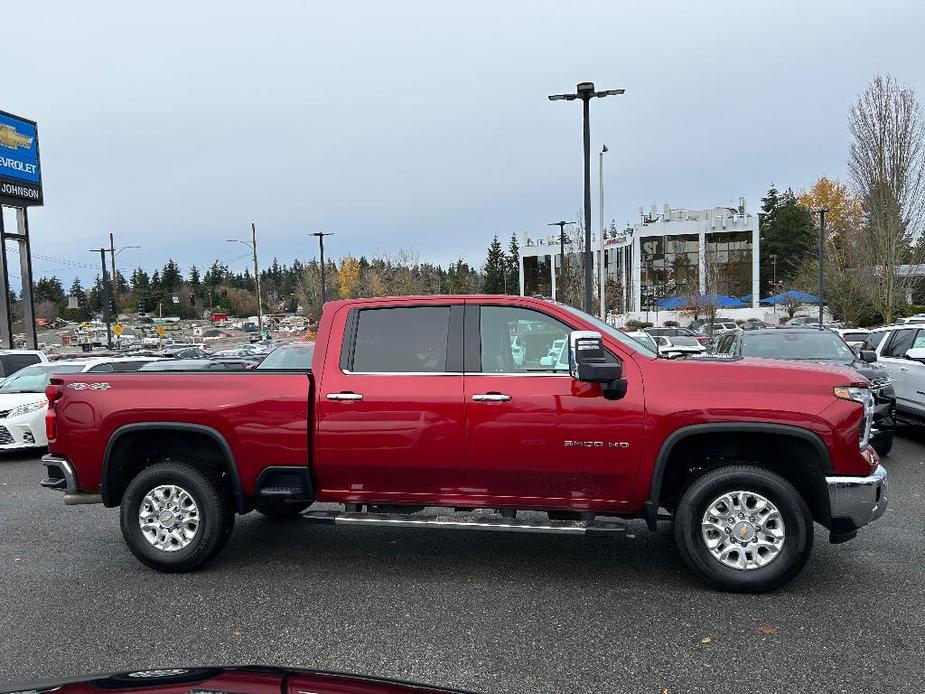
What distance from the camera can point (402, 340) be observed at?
17.4 ft

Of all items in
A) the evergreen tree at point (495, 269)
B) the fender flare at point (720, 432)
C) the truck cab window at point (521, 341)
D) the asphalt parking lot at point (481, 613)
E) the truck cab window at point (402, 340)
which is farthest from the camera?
the evergreen tree at point (495, 269)

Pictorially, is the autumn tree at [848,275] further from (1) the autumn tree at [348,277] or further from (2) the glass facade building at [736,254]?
(1) the autumn tree at [348,277]

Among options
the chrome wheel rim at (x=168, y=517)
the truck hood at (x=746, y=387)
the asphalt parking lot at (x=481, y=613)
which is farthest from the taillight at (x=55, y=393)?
the truck hood at (x=746, y=387)

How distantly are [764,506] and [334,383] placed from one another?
3053 mm

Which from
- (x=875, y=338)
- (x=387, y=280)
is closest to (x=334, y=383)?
(x=875, y=338)

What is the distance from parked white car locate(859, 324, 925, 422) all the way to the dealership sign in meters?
28.3

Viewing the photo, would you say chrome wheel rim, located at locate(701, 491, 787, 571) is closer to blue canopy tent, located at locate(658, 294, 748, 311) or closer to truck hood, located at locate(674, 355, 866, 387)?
truck hood, located at locate(674, 355, 866, 387)

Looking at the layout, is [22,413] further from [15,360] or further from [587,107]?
[587,107]

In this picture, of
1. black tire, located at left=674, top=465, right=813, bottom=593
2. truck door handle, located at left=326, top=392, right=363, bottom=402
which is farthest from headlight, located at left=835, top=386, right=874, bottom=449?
truck door handle, located at left=326, top=392, right=363, bottom=402

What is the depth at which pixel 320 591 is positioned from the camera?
4930mm

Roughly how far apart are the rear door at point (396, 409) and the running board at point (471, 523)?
0.50ft

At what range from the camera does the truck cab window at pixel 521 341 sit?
501 cm

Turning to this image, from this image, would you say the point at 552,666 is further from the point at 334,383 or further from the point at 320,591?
the point at 334,383

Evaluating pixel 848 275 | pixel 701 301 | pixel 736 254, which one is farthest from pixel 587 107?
pixel 736 254
